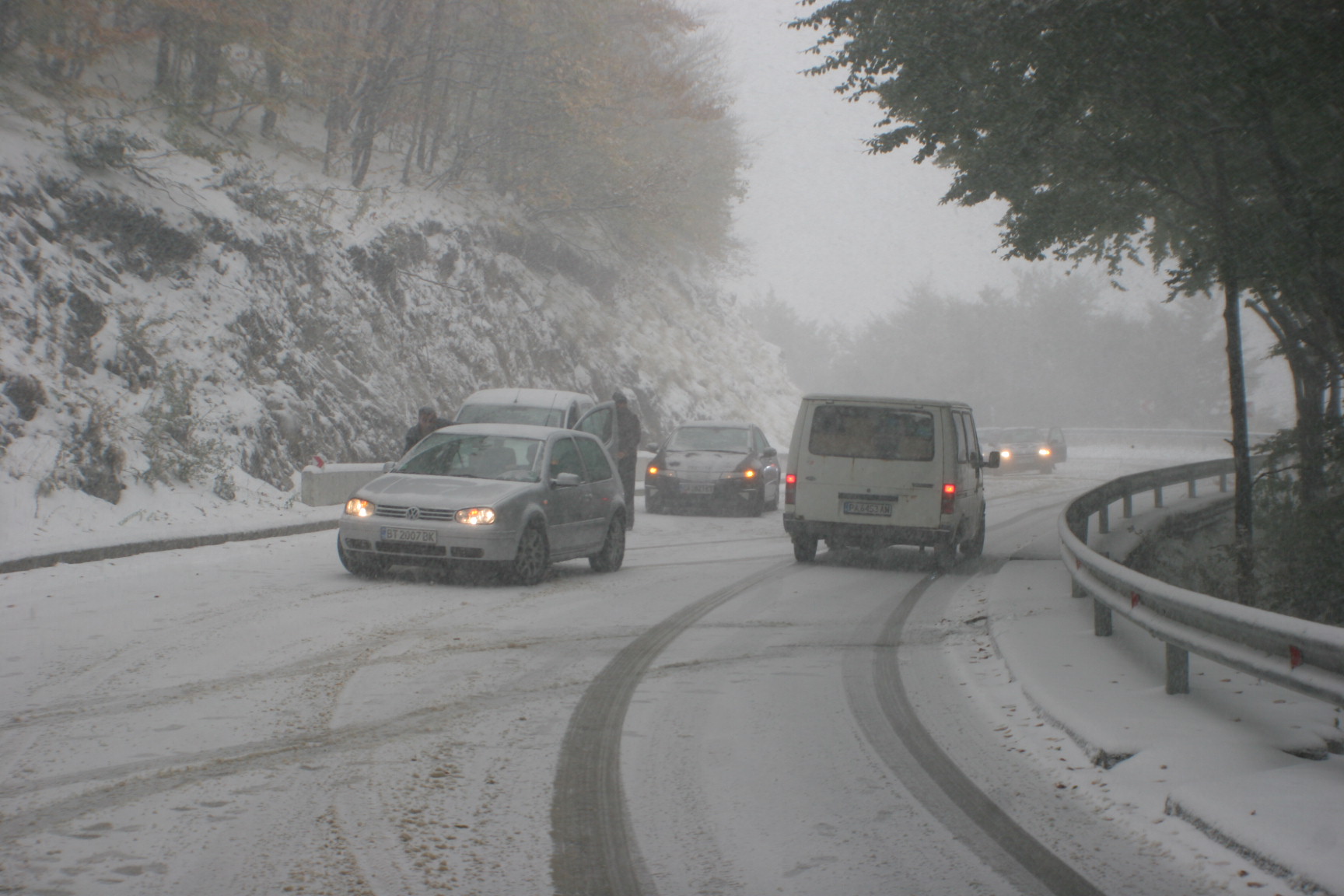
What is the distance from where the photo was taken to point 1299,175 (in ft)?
34.1

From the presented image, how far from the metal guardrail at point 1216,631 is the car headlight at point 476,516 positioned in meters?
4.83

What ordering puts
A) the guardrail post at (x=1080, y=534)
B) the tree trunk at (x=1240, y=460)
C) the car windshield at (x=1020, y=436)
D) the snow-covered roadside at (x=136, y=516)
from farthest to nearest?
1. the car windshield at (x=1020, y=436)
2. the snow-covered roadside at (x=136, y=516)
3. the tree trunk at (x=1240, y=460)
4. the guardrail post at (x=1080, y=534)

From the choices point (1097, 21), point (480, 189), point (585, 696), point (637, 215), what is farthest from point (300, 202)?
point (585, 696)

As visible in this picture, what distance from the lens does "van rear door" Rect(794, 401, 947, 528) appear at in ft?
44.4

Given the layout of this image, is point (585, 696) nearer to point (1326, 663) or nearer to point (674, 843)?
point (674, 843)

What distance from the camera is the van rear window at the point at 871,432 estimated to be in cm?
1367

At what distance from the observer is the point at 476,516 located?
426 inches

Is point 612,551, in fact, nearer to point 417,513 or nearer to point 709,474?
point 417,513

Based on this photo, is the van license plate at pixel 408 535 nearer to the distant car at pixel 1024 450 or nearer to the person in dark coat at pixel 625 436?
the person in dark coat at pixel 625 436

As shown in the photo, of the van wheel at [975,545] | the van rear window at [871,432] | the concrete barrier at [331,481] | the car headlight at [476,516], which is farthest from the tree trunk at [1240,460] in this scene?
the concrete barrier at [331,481]

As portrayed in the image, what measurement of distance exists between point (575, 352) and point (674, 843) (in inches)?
1172

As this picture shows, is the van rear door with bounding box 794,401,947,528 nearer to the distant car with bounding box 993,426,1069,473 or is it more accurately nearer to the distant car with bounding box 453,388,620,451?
the distant car with bounding box 453,388,620,451

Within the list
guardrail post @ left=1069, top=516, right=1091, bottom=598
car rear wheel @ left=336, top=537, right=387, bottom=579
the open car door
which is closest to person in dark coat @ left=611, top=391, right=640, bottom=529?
the open car door

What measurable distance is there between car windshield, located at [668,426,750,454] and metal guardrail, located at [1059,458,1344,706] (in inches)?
526
